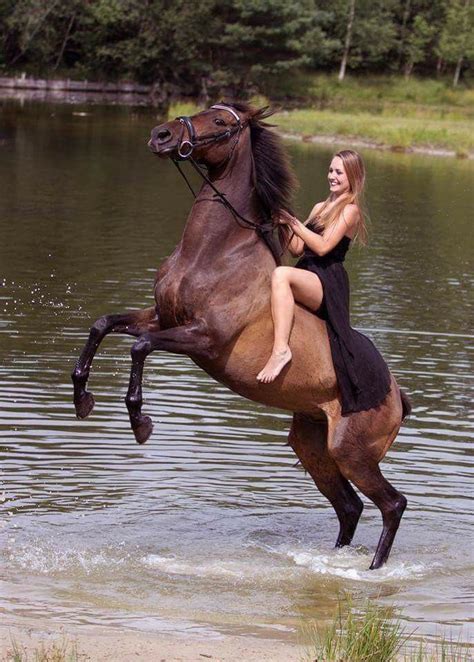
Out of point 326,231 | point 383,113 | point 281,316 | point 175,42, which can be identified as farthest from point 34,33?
point 281,316

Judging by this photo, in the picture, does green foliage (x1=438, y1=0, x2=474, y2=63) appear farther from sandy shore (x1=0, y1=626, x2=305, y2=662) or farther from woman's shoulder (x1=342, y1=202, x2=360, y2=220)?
sandy shore (x1=0, y1=626, x2=305, y2=662)

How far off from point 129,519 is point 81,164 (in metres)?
26.9

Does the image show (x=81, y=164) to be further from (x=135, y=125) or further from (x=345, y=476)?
(x=345, y=476)

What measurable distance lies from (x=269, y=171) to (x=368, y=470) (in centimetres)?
199

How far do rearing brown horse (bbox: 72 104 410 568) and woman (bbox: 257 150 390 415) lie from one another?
0.08 m

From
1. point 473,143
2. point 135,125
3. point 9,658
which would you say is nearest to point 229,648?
point 9,658

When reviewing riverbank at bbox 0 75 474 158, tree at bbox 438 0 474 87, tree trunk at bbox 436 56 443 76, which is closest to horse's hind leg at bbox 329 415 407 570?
riverbank at bbox 0 75 474 158

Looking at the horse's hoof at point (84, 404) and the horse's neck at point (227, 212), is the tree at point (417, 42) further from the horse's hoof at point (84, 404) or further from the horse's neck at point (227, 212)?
the horse's hoof at point (84, 404)

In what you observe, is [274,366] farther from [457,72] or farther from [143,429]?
[457,72]

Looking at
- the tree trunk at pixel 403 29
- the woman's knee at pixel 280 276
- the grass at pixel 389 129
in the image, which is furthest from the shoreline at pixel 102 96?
the woman's knee at pixel 280 276

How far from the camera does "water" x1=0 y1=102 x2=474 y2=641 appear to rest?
753 cm

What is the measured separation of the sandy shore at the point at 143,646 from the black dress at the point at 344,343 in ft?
6.31

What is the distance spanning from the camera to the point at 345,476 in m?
8.38

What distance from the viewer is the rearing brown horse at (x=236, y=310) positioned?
7.59m
